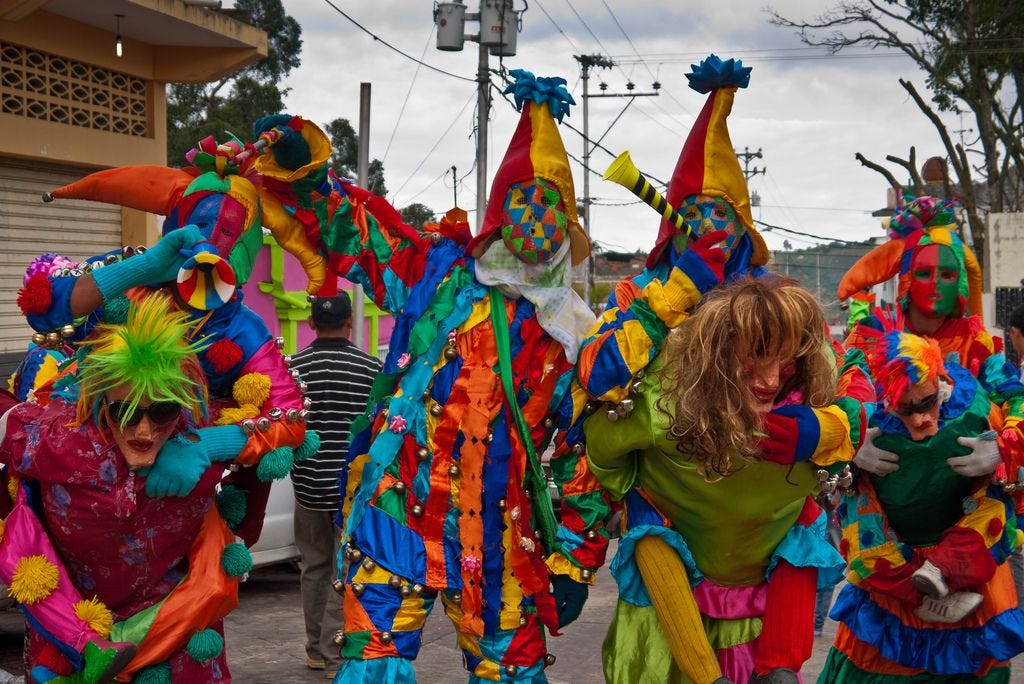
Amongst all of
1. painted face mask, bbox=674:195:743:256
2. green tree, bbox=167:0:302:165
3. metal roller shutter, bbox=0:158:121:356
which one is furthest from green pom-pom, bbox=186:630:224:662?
green tree, bbox=167:0:302:165

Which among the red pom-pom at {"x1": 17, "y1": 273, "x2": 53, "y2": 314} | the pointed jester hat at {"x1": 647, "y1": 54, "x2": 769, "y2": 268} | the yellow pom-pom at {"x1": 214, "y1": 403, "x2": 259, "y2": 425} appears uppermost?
the pointed jester hat at {"x1": 647, "y1": 54, "x2": 769, "y2": 268}

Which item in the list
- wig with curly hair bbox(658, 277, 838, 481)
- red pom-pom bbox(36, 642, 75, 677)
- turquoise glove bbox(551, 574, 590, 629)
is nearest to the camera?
wig with curly hair bbox(658, 277, 838, 481)

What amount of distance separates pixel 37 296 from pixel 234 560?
98 cm

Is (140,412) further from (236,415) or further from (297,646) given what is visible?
(297,646)

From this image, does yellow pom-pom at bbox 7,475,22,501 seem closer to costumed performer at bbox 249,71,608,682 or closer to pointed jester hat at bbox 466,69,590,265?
costumed performer at bbox 249,71,608,682

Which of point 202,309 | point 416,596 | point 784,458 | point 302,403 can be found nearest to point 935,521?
point 784,458

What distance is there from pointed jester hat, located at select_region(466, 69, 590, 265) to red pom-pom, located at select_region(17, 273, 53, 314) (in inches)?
59.3

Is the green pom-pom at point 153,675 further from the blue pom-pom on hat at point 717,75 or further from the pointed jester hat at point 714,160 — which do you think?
the blue pom-pom on hat at point 717,75

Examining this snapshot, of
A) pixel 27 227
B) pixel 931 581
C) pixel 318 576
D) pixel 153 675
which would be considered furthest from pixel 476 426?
pixel 27 227

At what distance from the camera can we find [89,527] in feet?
11.5

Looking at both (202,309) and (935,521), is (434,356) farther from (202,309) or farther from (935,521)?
(935,521)

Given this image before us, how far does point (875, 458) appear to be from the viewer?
4168 mm

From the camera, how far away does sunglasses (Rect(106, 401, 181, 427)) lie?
11.2 ft

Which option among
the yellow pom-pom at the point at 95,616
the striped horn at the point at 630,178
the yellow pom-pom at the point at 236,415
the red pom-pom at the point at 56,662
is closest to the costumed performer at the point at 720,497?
the striped horn at the point at 630,178
